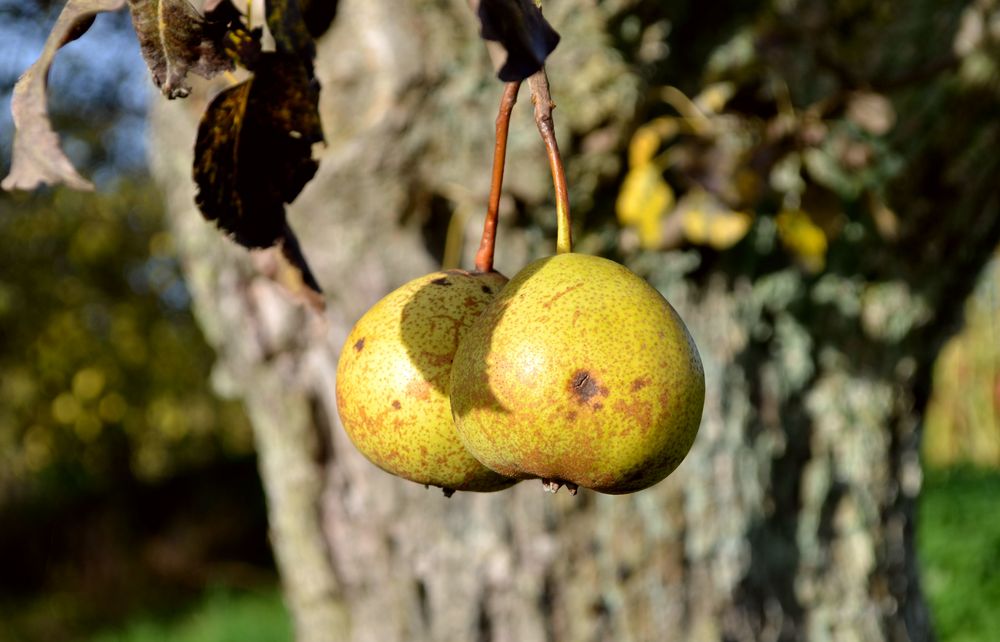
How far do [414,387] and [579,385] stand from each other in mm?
178

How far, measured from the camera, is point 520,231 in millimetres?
2369

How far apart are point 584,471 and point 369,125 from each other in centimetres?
158

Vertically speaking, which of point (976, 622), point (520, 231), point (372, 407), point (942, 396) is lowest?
point (942, 396)

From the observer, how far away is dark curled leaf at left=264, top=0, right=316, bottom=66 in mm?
866

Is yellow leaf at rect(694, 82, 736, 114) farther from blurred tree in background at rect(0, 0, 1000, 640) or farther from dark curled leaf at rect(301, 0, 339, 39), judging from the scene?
dark curled leaf at rect(301, 0, 339, 39)

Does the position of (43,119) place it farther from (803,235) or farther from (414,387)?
(803,235)

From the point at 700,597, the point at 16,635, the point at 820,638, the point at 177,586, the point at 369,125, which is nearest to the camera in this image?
the point at 369,125

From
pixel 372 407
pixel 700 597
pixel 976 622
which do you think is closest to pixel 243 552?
pixel 976 622

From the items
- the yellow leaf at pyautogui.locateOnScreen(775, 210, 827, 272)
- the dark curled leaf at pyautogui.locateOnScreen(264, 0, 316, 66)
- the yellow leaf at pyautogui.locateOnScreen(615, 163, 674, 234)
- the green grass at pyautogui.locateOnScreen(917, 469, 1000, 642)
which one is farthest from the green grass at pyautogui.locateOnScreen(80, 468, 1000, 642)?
the dark curled leaf at pyautogui.locateOnScreen(264, 0, 316, 66)

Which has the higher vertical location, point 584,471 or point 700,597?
point 584,471

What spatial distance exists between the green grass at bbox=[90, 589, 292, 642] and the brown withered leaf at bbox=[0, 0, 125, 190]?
4506mm

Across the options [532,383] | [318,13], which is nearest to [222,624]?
[318,13]

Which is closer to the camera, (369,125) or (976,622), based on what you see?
(369,125)

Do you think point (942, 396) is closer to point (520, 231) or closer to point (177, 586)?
point (177, 586)
